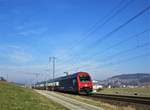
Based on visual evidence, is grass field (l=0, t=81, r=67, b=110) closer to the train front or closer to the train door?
the train front

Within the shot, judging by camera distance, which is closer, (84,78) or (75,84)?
(84,78)

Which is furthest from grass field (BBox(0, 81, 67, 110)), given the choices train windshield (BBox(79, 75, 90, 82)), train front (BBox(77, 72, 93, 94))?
train windshield (BBox(79, 75, 90, 82))

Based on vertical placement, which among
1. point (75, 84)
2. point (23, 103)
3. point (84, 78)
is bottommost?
point (23, 103)

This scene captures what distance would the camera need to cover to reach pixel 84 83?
43.7 meters

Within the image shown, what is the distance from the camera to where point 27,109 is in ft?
45.6

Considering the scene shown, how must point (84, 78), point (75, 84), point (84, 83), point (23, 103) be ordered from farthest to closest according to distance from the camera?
point (75, 84) < point (84, 78) < point (84, 83) < point (23, 103)

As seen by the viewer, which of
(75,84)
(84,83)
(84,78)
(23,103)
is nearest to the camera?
(23,103)

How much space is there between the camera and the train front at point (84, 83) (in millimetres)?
43237

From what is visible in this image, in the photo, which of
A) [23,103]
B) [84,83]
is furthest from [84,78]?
[23,103]

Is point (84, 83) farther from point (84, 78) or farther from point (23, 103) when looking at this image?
point (23, 103)

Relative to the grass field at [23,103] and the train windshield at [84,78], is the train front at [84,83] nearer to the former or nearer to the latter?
the train windshield at [84,78]

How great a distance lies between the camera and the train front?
43.2 meters

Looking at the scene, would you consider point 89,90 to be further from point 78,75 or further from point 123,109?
point 123,109

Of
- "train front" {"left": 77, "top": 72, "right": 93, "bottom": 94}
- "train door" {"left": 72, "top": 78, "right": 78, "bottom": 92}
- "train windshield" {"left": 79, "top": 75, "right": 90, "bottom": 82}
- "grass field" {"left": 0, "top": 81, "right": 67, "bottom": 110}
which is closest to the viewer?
"grass field" {"left": 0, "top": 81, "right": 67, "bottom": 110}
